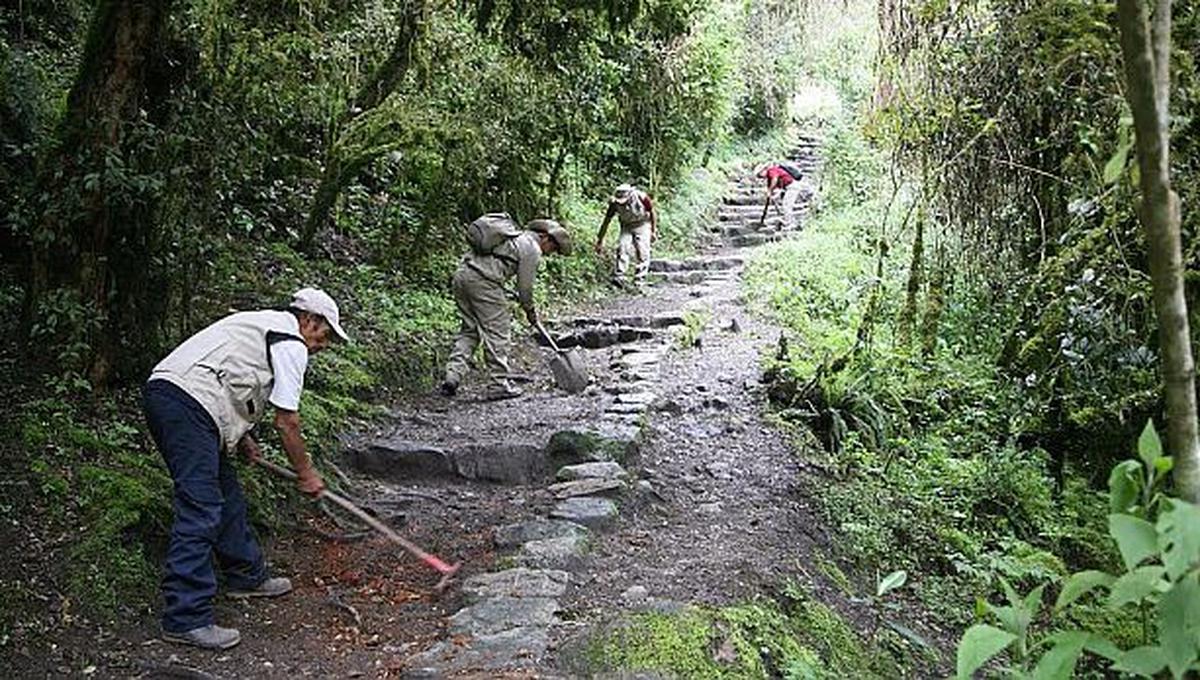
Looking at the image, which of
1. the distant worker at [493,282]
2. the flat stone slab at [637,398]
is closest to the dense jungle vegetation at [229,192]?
the distant worker at [493,282]

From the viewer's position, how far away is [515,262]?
30.7 ft

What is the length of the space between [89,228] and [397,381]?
3.51m

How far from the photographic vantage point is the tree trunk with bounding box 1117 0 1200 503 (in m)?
2.06

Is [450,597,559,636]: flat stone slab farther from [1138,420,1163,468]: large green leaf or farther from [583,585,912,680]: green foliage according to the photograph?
[1138,420,1163,468]: large green leaf

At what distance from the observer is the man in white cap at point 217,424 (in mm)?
4562

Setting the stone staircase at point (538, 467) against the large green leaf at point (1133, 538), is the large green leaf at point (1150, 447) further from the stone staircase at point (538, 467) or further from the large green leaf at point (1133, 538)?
the stone staircase at point (538, 467)

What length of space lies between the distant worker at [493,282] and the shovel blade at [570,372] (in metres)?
0.40

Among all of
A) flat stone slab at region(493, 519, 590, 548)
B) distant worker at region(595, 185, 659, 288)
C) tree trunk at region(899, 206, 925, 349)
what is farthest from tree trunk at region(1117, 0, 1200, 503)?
distant worker at region(595, 185, 659, 288)

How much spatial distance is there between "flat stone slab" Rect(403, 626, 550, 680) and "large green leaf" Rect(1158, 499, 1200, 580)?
274 centimetres

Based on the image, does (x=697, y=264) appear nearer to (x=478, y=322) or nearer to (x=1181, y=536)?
(x=478, y=322)

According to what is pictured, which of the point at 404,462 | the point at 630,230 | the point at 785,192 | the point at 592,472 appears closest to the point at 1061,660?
the point at 592,472

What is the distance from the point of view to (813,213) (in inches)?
871

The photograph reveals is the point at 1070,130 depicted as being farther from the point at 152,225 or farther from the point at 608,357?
the point at 152,225

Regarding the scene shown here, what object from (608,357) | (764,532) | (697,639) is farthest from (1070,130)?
(697,639)
